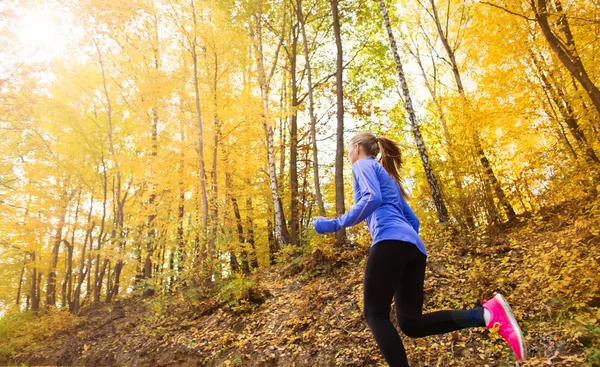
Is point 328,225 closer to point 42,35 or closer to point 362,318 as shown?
point 362,318

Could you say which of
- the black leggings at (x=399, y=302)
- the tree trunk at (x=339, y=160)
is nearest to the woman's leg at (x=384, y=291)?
the black leggings at (x=399, y=302)

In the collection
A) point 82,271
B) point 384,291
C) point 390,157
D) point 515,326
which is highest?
point 82,271

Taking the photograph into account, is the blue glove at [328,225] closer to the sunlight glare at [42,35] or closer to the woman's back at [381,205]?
the woman's back at [381,205]

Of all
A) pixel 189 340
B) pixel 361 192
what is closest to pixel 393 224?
pixel 361 192

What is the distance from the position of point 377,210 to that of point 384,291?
1.67 ft

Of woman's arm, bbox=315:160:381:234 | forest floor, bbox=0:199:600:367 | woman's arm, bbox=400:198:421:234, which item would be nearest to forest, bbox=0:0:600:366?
forest floor, bbox=0:199:600:367

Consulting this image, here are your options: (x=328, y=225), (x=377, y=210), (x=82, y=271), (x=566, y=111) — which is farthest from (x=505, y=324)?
(x=82, y=271)

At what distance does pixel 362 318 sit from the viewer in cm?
380

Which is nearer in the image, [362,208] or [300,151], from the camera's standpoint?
[362,208]

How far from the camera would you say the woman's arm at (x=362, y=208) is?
199 cm

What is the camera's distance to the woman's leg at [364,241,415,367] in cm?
194

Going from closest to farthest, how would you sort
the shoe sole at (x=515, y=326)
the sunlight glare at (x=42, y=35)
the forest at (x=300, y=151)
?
1. the shoe sole at (x=515, y=326)
2. the forest at (x=300, y=151)
3. the sunlight glare at (x=42, y=35)

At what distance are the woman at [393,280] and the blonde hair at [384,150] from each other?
0.79 feet

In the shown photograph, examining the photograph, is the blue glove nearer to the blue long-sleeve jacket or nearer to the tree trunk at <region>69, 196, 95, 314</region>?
the blue long-sleeve jacket
